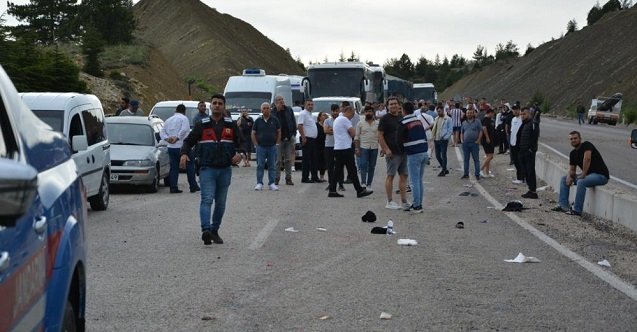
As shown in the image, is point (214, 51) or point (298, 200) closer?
point (298, 200)

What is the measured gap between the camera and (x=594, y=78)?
102 metres

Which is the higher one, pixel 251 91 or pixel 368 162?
pixel 251 91

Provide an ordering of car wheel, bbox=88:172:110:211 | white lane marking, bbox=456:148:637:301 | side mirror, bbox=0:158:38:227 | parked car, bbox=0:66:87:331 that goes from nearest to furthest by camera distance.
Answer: side mirror, bbox=0:158:38:227 < parked car, bbox=0:66:87:331 < white lane marking, bbox=456:148:637:301 < car wheel, bbox=88:172:110:211

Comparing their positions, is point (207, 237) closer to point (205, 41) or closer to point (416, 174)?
point (416, 174)

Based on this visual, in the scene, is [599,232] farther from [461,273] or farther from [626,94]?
[626,94]

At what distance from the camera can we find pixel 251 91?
3484 cm

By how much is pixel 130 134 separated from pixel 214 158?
33.4 feet

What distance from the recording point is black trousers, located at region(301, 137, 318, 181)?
24.1 m

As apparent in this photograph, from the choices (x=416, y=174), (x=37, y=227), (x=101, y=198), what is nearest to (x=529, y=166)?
(x=416, y=174)

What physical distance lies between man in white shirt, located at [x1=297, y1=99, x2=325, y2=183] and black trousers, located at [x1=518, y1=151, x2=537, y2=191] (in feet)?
16.3

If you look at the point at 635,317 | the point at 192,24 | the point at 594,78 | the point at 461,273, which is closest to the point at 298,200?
the point at 461,273

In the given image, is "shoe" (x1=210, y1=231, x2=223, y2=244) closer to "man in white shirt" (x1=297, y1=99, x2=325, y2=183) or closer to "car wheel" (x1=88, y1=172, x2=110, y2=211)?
"car wheel" (x1=88, y1=172, x2=110, y2=211)

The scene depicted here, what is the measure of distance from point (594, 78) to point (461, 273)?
9550cm

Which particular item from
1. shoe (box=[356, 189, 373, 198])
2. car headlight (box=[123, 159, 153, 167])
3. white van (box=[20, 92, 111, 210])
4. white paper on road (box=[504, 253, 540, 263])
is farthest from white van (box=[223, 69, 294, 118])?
white paper on road (box=[504, 253, 540, 263])
